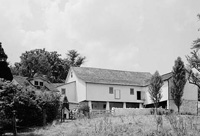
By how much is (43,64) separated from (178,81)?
32.2 metres

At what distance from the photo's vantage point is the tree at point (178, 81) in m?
51.6

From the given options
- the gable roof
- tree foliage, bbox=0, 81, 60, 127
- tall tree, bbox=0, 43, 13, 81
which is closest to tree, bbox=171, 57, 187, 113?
the gable roof

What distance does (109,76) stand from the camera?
6147 centimetres

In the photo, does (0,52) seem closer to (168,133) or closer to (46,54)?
(168,133)

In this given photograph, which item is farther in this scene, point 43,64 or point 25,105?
point 43,64

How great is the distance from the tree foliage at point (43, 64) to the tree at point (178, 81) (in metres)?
31.5

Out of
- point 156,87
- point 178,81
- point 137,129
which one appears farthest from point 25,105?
point 178,81

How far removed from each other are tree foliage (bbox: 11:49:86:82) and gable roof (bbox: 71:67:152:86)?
1531cm

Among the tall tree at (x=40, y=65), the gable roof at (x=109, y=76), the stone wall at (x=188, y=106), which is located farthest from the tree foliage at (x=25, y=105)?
the tall tree at (x=40, y=65)

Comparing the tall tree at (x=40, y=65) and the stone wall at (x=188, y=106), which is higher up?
the tall tree at (x=40, y=65)

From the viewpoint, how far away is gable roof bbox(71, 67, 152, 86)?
59.1 metres

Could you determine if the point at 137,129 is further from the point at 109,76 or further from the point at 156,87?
the point at 109,76

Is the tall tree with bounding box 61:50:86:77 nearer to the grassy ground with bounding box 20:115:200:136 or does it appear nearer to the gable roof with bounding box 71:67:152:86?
the gable roof with bounding box 71:67:152:86

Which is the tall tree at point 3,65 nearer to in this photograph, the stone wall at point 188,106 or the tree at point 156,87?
the tree at point 156,87
